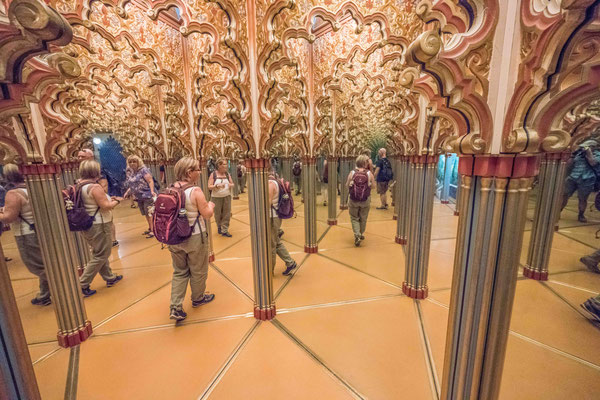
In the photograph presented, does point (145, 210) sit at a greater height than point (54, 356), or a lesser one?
greater

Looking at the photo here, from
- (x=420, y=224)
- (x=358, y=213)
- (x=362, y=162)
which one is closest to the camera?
(x=420, y=224)

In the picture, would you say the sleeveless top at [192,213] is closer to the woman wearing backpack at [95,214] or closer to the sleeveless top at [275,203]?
the sleeveless top at [275,203]

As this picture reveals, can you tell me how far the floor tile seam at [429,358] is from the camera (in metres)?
2.08

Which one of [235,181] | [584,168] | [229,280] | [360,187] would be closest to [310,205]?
[360,187]

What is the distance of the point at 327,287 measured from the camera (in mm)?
3719

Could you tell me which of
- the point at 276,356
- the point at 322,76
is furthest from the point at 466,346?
the point at 322,76

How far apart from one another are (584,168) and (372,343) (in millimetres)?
6598

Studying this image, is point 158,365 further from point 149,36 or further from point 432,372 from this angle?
point 149,36

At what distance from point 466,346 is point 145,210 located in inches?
262

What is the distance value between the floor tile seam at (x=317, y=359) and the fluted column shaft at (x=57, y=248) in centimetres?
209

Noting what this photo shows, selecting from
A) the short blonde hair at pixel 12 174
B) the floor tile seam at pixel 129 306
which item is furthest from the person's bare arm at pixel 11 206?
the floor tile seam at pixel 129 306


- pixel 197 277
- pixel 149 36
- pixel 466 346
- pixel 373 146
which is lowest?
pixel 197 277

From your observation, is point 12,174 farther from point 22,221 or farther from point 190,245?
point 190,245

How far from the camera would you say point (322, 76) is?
4.44 metres
